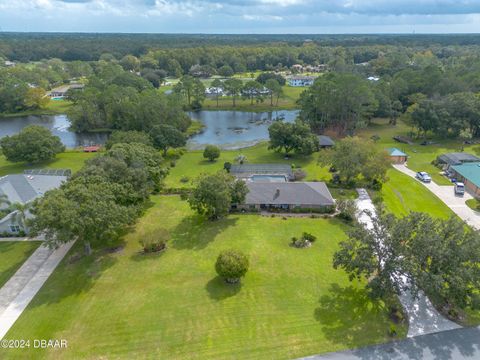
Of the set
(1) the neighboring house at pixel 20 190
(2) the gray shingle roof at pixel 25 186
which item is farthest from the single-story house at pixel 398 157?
(2) the gray shingle roof at pixel 25 186

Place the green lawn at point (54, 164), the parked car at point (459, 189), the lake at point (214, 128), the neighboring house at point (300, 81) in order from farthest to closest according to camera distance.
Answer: the neighboring house at point (300, 81) < the lake at point (214, 128) < the green lawn at point (54, 164) < the parked car at point (459, 189)

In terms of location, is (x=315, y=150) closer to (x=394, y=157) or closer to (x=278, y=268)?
(x=394, y=157)

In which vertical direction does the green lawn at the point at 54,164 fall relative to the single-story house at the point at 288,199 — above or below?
below

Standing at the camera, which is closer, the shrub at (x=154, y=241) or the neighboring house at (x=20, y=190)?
the shrub at (x=154, y=241)

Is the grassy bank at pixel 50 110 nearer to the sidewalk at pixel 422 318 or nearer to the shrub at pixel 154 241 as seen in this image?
the shrub at pixel 154 241

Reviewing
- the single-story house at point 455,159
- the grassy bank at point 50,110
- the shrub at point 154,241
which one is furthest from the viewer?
the grassy bank at point 50,110

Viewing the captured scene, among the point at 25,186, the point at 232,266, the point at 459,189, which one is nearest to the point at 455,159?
the point at 459,189
